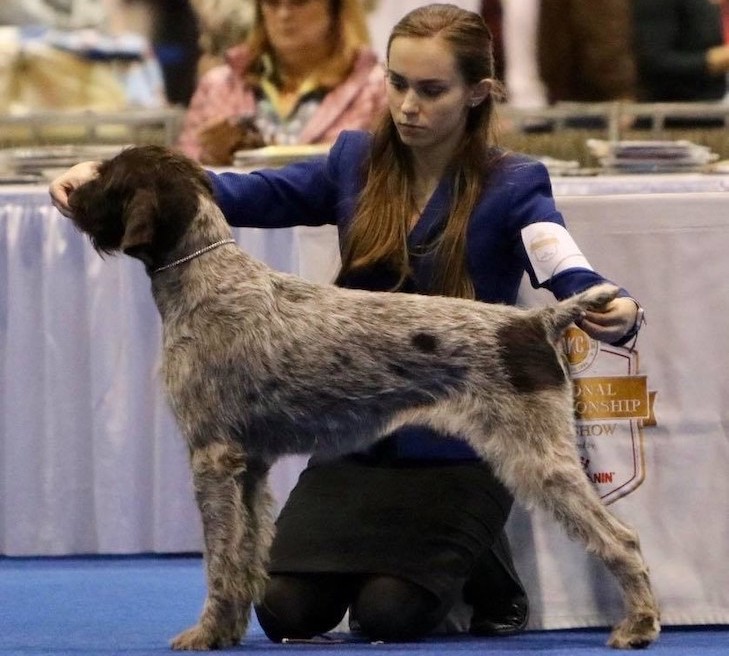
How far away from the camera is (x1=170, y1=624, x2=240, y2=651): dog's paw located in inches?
105

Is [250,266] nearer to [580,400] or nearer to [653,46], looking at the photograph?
[580,400]

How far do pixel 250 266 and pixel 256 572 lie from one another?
56 centimetres

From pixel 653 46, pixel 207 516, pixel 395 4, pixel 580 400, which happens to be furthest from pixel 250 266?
pixel 653 46

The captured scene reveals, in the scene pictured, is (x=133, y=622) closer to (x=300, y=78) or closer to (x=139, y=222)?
(x=139, y=222)

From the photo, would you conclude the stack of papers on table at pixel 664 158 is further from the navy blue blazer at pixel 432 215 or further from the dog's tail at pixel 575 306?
the dog's tail at pixel 575 306

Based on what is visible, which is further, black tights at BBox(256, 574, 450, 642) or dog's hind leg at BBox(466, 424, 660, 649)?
black tights at BBox(256, 574, 450, 642)

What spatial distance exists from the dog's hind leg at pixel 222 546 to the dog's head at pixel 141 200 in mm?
395

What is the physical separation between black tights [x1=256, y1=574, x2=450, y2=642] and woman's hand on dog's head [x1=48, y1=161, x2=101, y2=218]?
2.70ft

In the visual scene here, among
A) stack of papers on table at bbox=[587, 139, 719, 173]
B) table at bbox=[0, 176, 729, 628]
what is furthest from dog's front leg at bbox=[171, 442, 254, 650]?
stack of papers on table at bbox=[587, 139, 719, 173]

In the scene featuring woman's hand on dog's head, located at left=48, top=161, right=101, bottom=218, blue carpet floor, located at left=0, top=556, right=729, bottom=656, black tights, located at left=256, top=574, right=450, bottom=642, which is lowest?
blue carpet floor, located at left=0, top=556, right=729, bottom=656

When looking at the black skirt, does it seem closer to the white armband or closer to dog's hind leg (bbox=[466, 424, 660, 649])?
dog's hind leg (bbox=[466, 424, 660, 649])

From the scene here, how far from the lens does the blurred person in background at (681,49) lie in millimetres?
5410

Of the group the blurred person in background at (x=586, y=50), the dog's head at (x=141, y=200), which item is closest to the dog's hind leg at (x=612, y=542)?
the dog's head at (x=141, y=200)

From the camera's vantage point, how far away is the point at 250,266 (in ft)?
9.06
